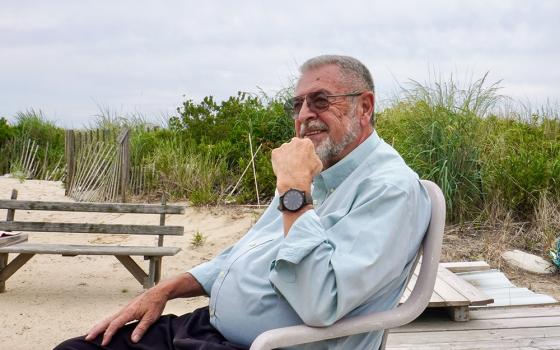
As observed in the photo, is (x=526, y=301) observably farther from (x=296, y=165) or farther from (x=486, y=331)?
(x=296, y=165)

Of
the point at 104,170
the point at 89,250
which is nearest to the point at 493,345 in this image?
the point at 89,250

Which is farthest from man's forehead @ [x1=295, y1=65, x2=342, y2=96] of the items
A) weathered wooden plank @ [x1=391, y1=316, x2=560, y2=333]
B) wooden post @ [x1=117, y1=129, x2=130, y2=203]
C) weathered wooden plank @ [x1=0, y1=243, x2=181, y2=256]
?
wooden post @ [x1=117, y1=129, x2=130, y2=203]

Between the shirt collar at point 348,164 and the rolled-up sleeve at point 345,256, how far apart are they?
0.27 metres

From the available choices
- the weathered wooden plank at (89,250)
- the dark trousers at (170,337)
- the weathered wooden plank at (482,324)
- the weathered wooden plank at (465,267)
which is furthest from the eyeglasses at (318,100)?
the weathered wooden plank at (89,250)

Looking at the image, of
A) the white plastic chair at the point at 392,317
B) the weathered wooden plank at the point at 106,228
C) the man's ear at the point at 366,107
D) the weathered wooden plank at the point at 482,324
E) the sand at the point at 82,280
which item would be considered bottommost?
the sand at the point at 82,280

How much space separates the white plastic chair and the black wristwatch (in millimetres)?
Answer: 360

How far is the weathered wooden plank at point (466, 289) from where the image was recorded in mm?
4543

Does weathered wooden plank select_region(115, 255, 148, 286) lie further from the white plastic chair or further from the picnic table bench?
the white plastic chair

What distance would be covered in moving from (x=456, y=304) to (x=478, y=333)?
289mm

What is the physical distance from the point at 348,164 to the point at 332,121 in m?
0.16

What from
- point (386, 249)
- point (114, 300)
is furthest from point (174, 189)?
point (386, 249)

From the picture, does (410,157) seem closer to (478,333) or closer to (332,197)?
(478,333)

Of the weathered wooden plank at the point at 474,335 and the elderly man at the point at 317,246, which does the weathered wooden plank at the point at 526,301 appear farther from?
the elderly man at the point at 317,246

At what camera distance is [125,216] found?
420 inches
